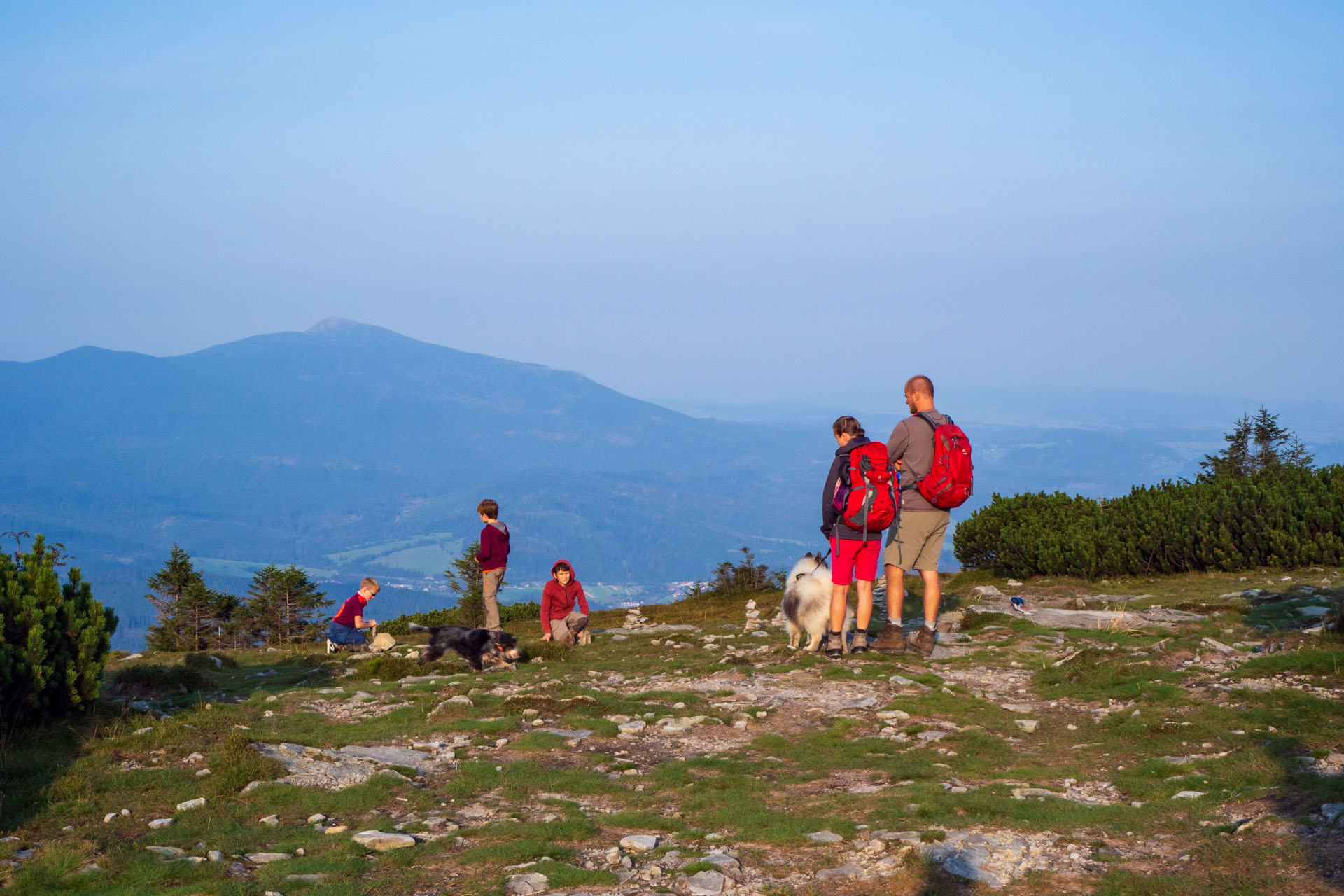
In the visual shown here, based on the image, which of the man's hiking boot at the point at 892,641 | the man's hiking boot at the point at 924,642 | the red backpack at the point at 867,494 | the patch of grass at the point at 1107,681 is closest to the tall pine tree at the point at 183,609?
the man's hiking boot at the point at 892,641

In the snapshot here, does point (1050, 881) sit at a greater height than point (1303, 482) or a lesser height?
lesser

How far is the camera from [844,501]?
1248 centimetres

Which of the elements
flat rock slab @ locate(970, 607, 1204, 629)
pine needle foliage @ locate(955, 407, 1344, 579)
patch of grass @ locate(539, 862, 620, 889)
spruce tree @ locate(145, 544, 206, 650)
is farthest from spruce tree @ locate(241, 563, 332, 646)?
patch of grass @ locate(539, 862, 620, 889)

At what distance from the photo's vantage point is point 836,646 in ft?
44.2

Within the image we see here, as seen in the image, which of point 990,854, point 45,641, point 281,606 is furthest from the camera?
point 281,606

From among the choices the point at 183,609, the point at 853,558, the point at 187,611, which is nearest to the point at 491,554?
the point at 853,558

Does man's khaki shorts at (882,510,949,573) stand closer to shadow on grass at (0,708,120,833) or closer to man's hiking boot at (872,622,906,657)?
man's hiking boot at (872,622,906,657)

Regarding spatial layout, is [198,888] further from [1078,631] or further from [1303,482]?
[1303,482]

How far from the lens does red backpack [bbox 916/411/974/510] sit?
12047mm

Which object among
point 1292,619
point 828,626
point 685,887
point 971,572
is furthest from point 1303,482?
point 685,887

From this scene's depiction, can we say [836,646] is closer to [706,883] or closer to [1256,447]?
[706,883]

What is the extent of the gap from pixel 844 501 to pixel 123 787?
8.36m

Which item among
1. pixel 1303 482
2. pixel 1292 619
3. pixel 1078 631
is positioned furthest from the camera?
pixel 1303 482

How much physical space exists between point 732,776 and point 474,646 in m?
6.98
